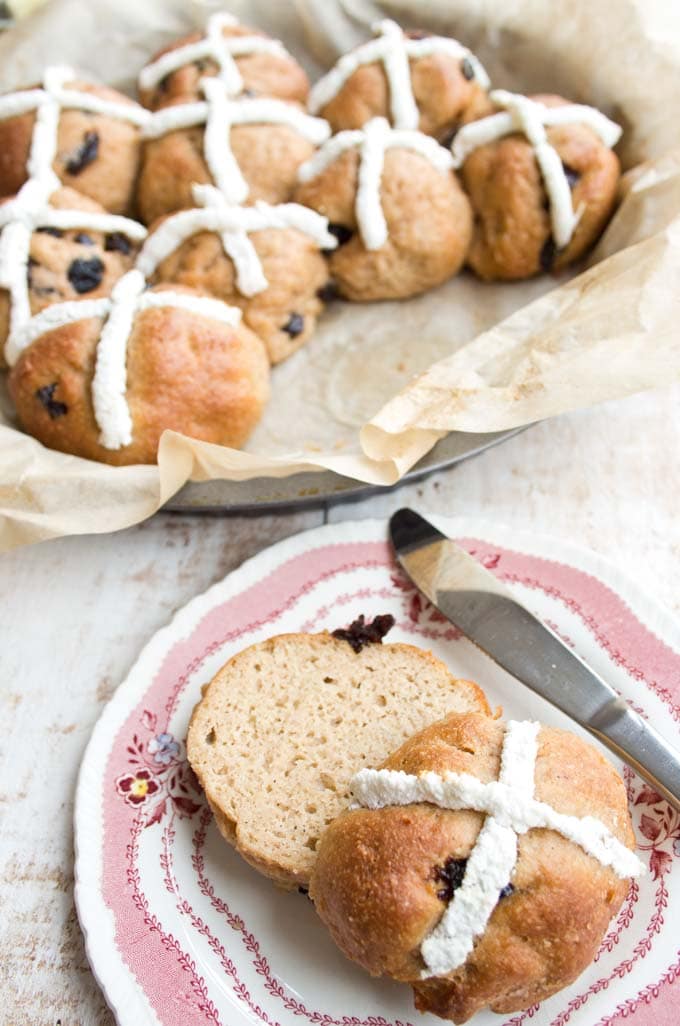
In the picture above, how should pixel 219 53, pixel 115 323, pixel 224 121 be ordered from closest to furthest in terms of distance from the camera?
pixel 115 323 < pixel 224 121 < pixel 219 53

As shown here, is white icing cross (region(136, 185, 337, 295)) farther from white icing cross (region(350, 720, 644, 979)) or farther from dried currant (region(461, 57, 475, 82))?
white icing cross (region(350, 720, 644, 979))

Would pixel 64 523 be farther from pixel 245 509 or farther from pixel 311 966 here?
pixel 311 966

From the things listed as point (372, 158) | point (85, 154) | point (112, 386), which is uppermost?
point (372, 158)

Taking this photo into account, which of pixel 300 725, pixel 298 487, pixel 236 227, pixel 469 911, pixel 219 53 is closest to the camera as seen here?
pixel 469 911

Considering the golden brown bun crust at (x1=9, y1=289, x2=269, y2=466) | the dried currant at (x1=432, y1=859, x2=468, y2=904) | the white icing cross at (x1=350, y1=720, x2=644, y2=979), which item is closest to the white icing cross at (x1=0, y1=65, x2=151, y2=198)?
the golden brown bun crust at (x1=9, y1=289, x2=269, y2=466)

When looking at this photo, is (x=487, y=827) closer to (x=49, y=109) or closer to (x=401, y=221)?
(x=401, y=221)

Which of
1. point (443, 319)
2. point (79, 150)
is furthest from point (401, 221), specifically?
point (79, 150)

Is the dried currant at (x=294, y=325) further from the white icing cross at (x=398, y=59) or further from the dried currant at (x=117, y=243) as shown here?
the white icing cross at (x=398, y=59)
